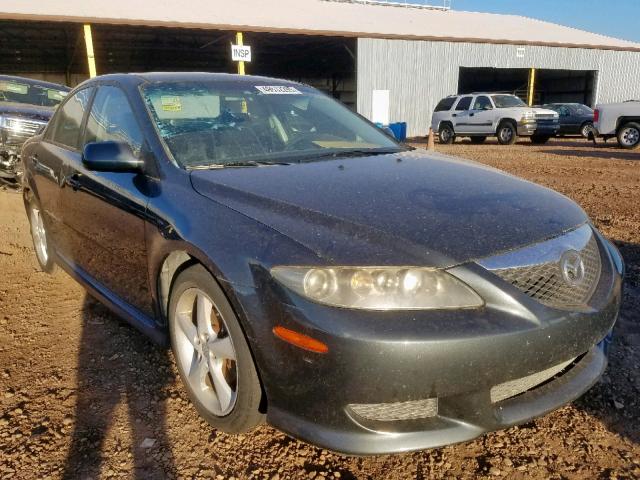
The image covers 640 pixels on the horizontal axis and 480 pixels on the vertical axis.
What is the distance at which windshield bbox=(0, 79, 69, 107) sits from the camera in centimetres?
859

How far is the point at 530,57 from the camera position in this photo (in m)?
26.3

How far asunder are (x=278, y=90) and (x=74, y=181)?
140 centimetres

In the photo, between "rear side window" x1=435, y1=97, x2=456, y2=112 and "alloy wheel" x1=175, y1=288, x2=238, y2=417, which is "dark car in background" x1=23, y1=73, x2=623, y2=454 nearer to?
"alloy wheel" x1=175, y1=288, x2=238, y2=417

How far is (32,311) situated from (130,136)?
5.46 ft

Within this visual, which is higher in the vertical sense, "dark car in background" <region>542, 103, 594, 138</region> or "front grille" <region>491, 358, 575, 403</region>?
"front grille" <region>491, 358, 575, 403</region>

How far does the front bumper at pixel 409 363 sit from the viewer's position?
1680 mm

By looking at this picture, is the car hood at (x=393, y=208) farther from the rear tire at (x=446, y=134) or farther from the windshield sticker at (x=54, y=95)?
the rear tire at (x=446, y=134)

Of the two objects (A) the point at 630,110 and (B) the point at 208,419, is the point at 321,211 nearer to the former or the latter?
(B) the point at 208,419

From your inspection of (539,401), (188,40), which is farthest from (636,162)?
(188,40)

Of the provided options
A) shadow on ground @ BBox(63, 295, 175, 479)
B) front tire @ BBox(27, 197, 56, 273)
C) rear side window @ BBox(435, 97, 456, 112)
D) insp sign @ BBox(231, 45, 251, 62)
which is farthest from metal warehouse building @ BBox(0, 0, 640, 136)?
shadow on ground @ BBox(63, 295, 175, 479)

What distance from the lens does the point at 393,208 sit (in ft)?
6.90

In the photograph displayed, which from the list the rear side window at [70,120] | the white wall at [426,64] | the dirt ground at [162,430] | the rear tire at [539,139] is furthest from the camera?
the white wall at [426,64]

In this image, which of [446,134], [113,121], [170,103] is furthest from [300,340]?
[446,134]

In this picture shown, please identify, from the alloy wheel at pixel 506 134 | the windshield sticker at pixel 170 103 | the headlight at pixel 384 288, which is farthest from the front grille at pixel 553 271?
the alloy wheel at pixel 506 134
